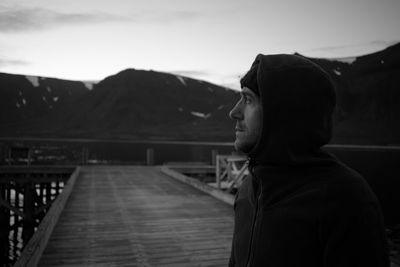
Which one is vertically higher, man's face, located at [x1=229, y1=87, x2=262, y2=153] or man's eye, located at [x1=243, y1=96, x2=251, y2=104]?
man's eye, located at [x1=243, y1=96, x2=251, y2=104]

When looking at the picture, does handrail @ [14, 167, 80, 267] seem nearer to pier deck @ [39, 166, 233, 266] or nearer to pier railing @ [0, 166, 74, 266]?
pier deck @ [39, 166, 233, 266]

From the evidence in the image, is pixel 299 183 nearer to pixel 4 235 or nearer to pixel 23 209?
pixel 4 235

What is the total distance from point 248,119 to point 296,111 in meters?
0.24

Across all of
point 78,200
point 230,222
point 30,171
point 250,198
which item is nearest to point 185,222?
point 230,222

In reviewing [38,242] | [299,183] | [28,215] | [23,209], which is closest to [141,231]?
[38,242]

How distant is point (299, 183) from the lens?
1.37 meters

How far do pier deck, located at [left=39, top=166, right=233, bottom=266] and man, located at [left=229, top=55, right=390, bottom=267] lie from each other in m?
4.12

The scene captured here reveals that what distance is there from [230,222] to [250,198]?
21.3 feet

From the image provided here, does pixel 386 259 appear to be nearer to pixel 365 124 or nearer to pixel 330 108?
pixel 330 108

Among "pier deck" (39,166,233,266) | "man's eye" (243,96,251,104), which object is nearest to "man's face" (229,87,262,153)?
"man's eye" (243,96,251,104)

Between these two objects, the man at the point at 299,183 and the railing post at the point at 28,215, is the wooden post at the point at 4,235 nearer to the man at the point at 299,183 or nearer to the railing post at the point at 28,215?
the railing post at the point at 28,215

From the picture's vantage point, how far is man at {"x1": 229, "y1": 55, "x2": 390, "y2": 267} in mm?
1192

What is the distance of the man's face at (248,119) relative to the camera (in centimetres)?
151

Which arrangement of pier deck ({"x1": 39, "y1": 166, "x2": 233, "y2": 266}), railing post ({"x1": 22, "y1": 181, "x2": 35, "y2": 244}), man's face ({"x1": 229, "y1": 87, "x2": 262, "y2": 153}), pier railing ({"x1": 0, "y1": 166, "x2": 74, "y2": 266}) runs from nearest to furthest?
man's face ({"x1": 229, "y1": 87, "x2": 262, "y2": 153}) → pier deck ({"x1": 39, "y1": 166, "x2": 233, "y2": 266}) → pier railing ({"x1": 0, "y1": 166, "x2": 74, "y2": 266}) → railing post ({"x1": 22, "y1": 181, "x2": 35, "y2": 244})
